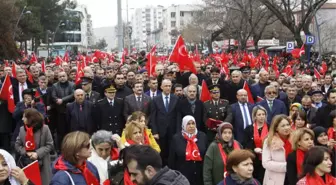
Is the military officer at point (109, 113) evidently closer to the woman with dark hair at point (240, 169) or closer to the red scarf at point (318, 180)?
the woman with dark hair at point (240, 169)

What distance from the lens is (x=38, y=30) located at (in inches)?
1993

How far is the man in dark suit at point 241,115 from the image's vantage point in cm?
845

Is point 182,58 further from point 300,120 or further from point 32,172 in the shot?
point 32,172

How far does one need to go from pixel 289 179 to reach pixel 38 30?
4769 cm

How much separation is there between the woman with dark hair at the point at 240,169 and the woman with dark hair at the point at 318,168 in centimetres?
62

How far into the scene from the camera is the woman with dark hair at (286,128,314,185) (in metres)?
5.49

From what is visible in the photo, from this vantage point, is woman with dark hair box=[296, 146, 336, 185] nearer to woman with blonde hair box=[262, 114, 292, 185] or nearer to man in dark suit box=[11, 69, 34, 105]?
woman with blonde hair box=[262, 114, 292, 185]

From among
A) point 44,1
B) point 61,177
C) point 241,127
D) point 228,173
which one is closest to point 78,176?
point 61,177

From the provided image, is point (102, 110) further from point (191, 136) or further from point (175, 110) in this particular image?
point (191, 136)

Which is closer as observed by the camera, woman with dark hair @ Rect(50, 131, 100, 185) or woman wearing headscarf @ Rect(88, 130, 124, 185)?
woman with dark hair @ Rect(50, 131, 100, 185)

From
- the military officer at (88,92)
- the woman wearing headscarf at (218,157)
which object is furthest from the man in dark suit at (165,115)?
the woman wearing headscarf at (218,157)

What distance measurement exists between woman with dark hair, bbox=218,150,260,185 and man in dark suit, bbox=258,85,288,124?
422 centimetres

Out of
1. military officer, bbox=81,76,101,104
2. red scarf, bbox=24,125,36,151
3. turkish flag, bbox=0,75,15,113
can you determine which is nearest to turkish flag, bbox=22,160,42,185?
red scarf, bbox=24,125,36,151

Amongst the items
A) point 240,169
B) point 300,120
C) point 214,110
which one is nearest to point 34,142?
point 240,169
